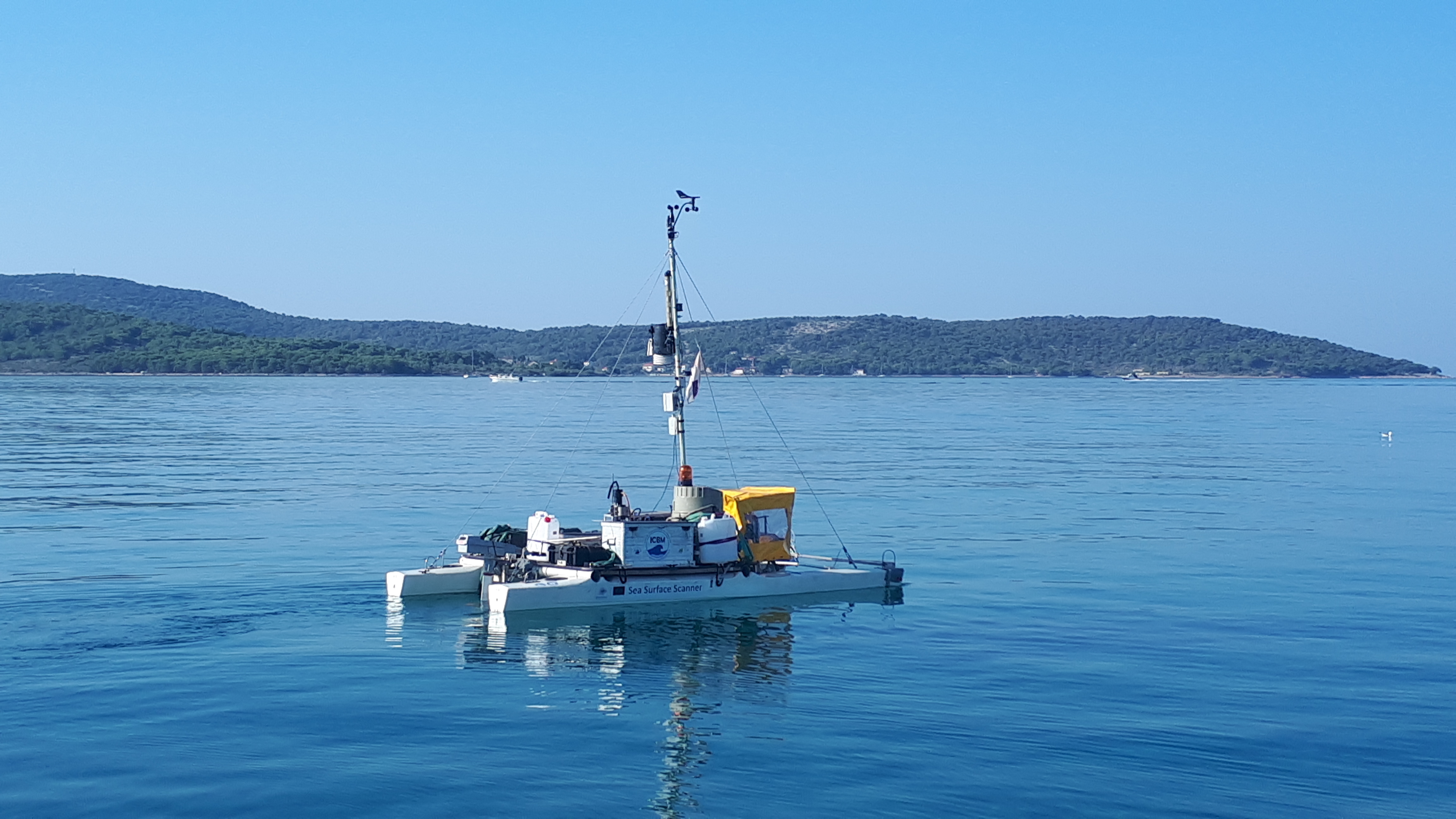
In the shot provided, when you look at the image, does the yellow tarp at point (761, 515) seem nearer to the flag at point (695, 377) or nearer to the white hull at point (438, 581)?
the flag at point (695, 377)

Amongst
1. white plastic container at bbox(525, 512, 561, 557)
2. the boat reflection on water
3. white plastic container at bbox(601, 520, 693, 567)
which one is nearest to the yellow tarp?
the boat reflection on water

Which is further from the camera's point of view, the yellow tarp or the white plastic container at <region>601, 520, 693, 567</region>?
the yellow tarp

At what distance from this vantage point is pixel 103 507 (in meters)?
50.6

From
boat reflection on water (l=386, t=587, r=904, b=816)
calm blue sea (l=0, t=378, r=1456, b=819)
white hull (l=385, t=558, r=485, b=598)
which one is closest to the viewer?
calm blue sea (l=0, t=378, r=1456, b=819)

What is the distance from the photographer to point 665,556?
1345 inches

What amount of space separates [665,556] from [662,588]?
2.64 feet

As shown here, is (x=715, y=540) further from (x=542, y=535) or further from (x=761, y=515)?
(x=542, y=535)

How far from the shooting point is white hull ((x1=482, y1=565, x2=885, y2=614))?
32.3 m

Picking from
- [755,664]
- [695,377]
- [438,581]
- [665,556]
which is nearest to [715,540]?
[665,556]

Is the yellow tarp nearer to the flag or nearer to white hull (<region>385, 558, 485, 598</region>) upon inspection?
the flag

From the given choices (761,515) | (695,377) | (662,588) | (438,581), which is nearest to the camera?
(662,588)

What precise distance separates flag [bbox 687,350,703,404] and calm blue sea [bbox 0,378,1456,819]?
17.8ft

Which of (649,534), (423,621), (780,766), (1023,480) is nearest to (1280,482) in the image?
(1023,480)

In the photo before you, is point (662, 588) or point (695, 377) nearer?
point (662, 588)
